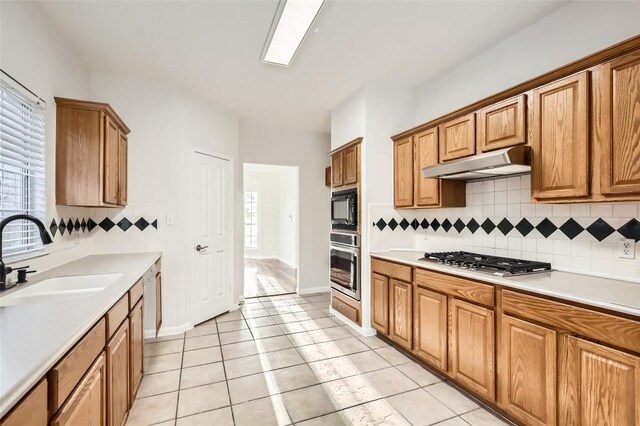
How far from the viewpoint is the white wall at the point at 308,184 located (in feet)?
16.1

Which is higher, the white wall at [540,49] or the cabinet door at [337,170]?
the white wall at [540,49]

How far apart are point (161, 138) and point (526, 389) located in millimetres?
3825

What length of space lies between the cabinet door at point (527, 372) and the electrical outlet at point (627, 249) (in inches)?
29.9

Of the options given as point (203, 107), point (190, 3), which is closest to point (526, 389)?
point (190, 3)

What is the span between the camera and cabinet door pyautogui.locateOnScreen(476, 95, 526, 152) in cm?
216

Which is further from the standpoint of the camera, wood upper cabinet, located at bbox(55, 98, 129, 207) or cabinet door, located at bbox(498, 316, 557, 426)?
wood upper cabinet, located at bbox(55, 98, 129, 207)

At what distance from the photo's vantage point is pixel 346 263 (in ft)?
12.1

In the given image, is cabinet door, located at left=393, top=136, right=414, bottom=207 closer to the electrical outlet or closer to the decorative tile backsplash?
the decorative tile backsplash

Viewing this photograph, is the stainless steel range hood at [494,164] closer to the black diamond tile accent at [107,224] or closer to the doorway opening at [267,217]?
the black diamond tile accent at [107,224]

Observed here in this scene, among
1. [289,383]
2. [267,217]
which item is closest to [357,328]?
[289,383]

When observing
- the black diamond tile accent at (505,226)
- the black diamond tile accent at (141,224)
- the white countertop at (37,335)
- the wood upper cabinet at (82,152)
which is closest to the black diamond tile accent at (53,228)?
the wood upper cabinet at (82,152)

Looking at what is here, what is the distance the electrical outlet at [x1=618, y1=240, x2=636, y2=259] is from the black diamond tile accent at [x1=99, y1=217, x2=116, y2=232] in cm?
421

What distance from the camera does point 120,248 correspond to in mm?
3219

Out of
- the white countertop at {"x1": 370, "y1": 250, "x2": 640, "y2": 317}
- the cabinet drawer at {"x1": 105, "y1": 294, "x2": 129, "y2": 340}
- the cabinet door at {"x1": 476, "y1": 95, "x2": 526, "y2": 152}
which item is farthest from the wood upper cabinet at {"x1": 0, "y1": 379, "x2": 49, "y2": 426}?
the cabinet door at {"x1": 476, "y1": 95, "x2": 526, "y2": 152}
